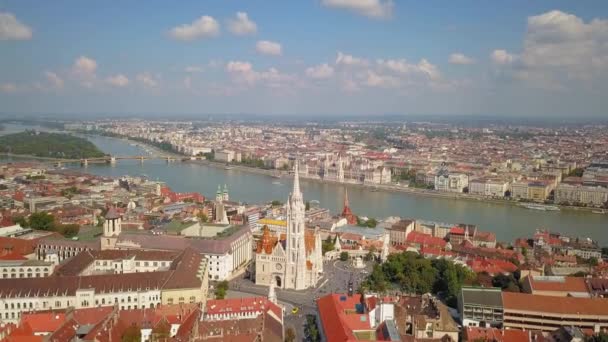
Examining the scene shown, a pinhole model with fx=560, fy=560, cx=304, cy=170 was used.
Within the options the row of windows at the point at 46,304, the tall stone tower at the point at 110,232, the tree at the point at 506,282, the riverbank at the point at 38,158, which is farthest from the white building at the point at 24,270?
the riverbank at the point at 38,158

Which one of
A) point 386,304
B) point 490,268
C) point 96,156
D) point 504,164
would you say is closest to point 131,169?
point 96,156

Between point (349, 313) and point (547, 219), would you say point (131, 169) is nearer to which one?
point (547, 219)

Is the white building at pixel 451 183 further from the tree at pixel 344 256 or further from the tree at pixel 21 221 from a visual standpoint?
the tree at pixel 21 221

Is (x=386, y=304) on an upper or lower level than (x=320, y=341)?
upper

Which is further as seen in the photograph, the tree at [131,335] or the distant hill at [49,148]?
the distant hill at [49,148]

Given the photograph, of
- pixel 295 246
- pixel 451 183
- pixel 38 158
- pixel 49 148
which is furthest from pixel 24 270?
pixel 49 148

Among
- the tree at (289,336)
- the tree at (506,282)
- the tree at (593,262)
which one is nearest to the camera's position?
the tree at (289,336)
